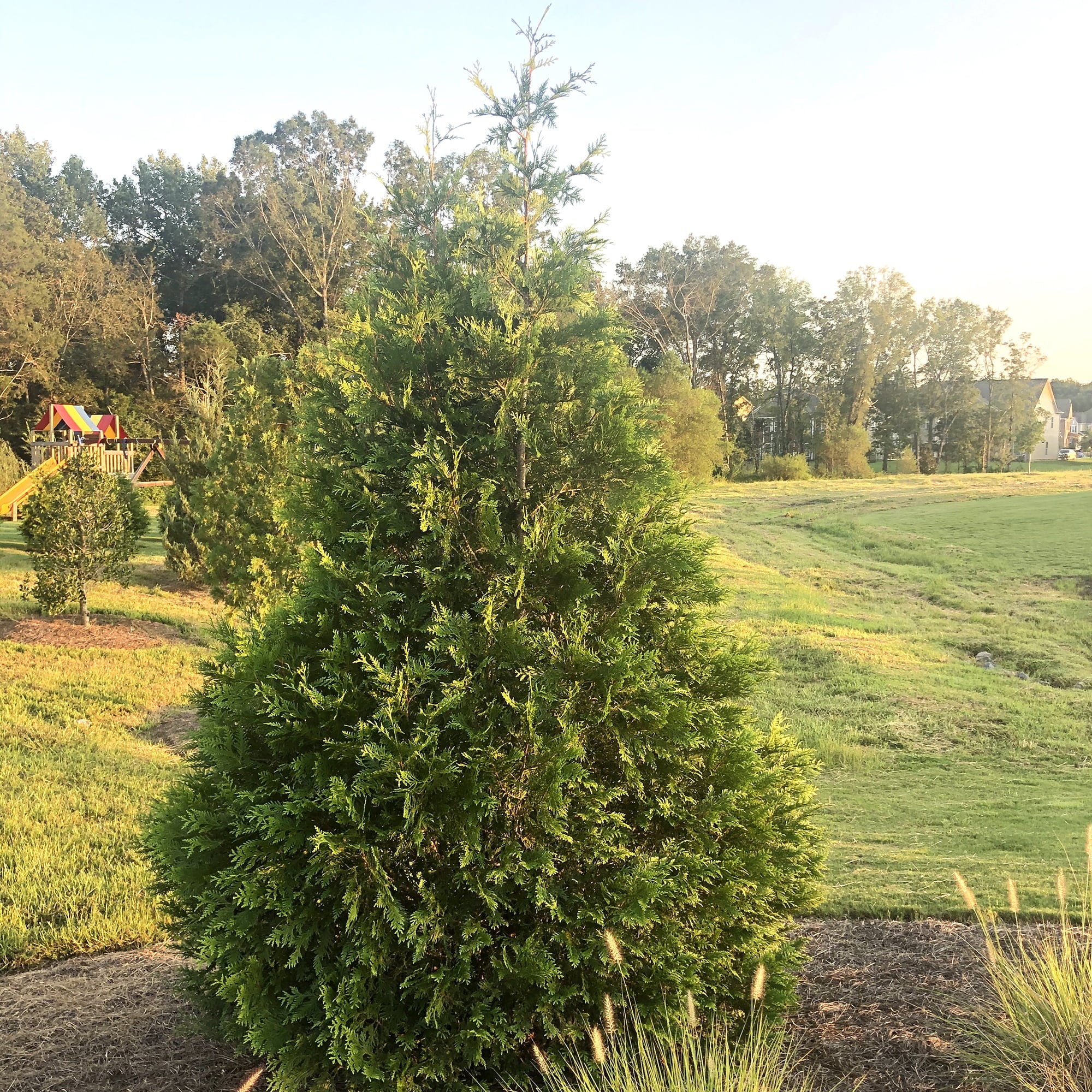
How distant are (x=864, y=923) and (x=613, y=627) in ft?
9.74

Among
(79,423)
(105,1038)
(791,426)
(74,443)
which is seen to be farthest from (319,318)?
(105,1038)

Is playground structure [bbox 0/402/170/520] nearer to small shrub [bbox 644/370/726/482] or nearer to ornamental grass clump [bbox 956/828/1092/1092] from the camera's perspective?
small shrub [bbox 644/370/726/482]

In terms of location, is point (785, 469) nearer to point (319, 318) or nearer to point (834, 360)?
point (834, 360)

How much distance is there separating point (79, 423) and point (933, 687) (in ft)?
111

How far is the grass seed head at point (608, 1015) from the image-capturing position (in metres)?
2.85

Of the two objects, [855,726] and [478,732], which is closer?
[478,732]

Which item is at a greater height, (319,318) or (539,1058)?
(319,318)

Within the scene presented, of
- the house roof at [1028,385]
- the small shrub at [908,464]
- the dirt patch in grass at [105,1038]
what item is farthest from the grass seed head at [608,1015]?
the house roof at [1028,385]

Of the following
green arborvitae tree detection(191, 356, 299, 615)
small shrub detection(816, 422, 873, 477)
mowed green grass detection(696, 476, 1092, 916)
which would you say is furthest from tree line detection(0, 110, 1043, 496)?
green arborvitae tree detection(191, 356, 299, 615)

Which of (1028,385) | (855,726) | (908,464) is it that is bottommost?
(855,726)

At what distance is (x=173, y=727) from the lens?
10336 mm

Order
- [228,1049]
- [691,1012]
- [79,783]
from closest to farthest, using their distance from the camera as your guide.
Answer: [691,1012]
[228,1049]
[79,783]

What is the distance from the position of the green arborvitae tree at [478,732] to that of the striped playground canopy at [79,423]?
35178mm

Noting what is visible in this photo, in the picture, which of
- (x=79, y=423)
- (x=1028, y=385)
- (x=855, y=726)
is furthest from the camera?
(x=1028, y=385)
